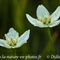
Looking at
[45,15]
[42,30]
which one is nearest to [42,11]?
[45,15]

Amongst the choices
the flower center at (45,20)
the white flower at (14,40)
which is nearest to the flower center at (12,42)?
the white flower at (14,40)

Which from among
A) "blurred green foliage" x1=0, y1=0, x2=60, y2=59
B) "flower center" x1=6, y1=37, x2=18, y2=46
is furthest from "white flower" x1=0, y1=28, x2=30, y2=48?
"blurred green foliage" x1=0, y1=0, x2=60, y2=59

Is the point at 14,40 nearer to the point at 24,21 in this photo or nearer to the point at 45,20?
the point at 45,20

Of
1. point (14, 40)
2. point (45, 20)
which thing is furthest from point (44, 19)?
point (14, 40)

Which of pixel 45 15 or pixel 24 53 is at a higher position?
pixel 45 15

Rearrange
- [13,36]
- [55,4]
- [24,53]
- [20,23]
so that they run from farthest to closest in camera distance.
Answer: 1. [55,4]
2. [20,23]
3. [24,53]
4. [13,36]

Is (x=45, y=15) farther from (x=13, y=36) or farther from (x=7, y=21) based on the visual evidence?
(x=7, y=21)

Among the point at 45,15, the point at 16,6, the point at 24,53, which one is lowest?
the point at 24,53

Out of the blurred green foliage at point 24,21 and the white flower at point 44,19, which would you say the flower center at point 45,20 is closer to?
A: the white flower at point 44,19

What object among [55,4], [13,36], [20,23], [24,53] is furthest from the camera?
[55,4]
